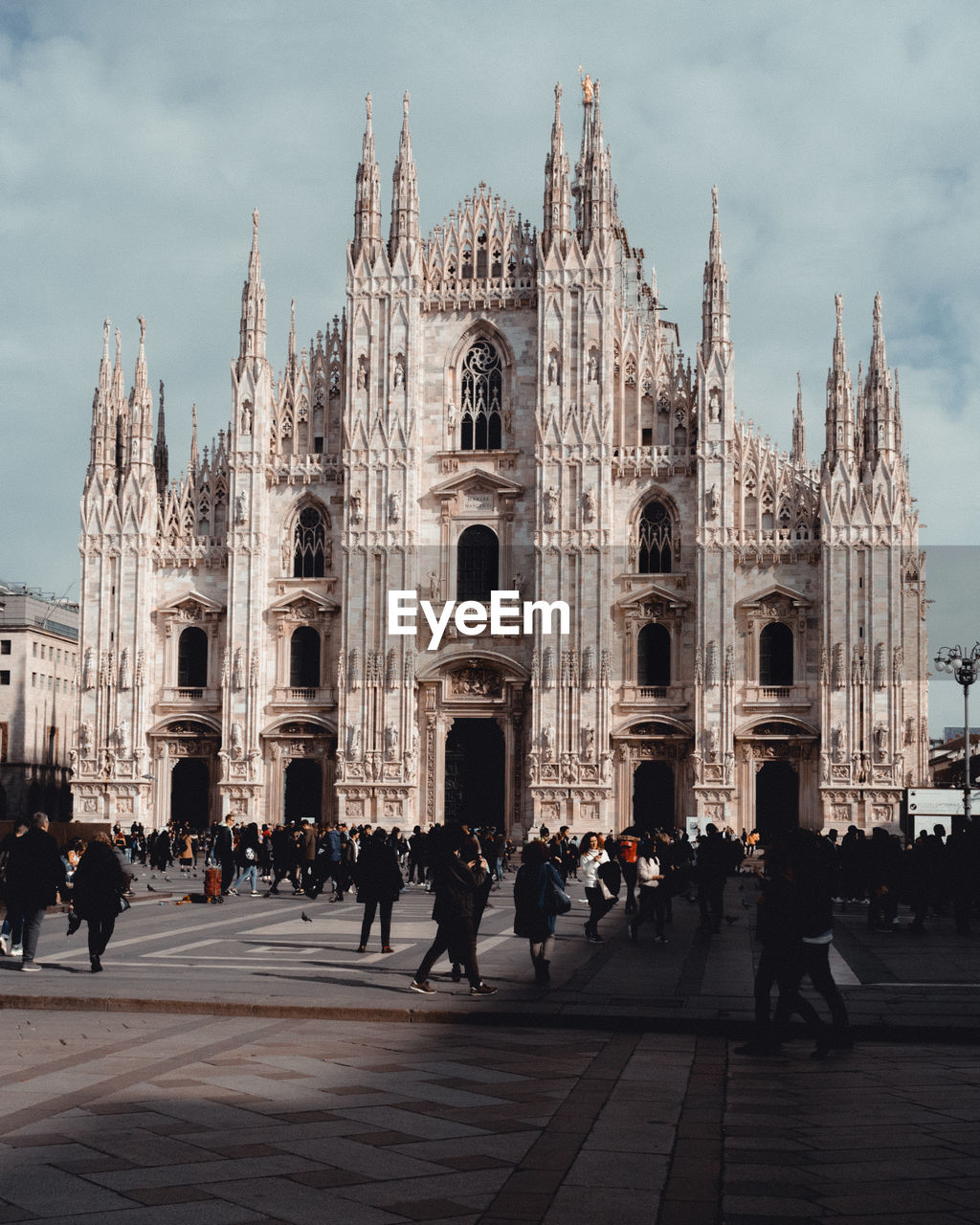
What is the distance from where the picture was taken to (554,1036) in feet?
42.9

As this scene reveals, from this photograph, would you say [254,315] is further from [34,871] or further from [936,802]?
[34,871]

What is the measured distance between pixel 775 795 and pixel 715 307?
50.1ft

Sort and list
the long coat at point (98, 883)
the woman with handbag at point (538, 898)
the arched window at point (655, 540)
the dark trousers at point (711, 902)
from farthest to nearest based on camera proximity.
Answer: the arched window at point (655, 540), the dark trousers at point (711, 902), the long coat at point (98, 883), the woman with handbag at point (538, 898)

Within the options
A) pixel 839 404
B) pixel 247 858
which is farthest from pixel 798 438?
pixel 247 858

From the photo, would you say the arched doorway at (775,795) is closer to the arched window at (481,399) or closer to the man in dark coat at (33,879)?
the arched window at (481,399)

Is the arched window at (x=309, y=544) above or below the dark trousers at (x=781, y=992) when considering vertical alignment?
above

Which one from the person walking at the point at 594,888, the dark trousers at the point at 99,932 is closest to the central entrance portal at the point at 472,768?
the person walking at the point at 594,888

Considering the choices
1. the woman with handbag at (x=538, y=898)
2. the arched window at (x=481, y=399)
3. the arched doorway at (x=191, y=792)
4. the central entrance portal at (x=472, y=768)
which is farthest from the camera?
the arched doorway at (x=191, y=792)

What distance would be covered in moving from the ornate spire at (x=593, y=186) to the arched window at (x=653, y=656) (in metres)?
12.4

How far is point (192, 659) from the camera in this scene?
50.5 metres

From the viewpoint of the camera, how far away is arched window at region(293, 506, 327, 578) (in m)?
49.8

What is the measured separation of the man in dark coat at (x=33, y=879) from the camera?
645 inches

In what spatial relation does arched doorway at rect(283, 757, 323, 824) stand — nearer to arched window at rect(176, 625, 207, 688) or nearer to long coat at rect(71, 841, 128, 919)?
arched window at rect(176, 625, 207, 688)

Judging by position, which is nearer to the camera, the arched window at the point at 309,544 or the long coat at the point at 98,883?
the long coat at the point at 98,883
